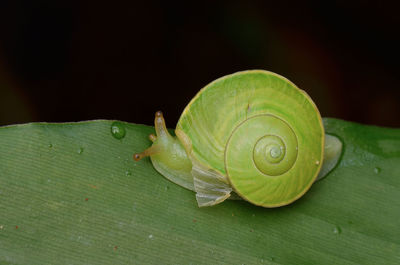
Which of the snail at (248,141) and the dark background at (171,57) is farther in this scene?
the dark background at (171,57)

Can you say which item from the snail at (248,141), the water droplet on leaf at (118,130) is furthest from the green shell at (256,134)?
the water droplet on leaf at (118,130)

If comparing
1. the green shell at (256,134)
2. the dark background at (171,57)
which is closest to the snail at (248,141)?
the green shell at (256,134)

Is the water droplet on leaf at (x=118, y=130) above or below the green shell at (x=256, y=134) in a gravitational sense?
above

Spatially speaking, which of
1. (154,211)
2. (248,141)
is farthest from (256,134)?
(154,211)

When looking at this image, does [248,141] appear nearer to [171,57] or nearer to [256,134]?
[256,134]

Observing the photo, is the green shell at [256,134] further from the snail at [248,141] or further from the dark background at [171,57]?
the dark background at [171,57]

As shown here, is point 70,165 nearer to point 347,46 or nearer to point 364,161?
point 364,161
